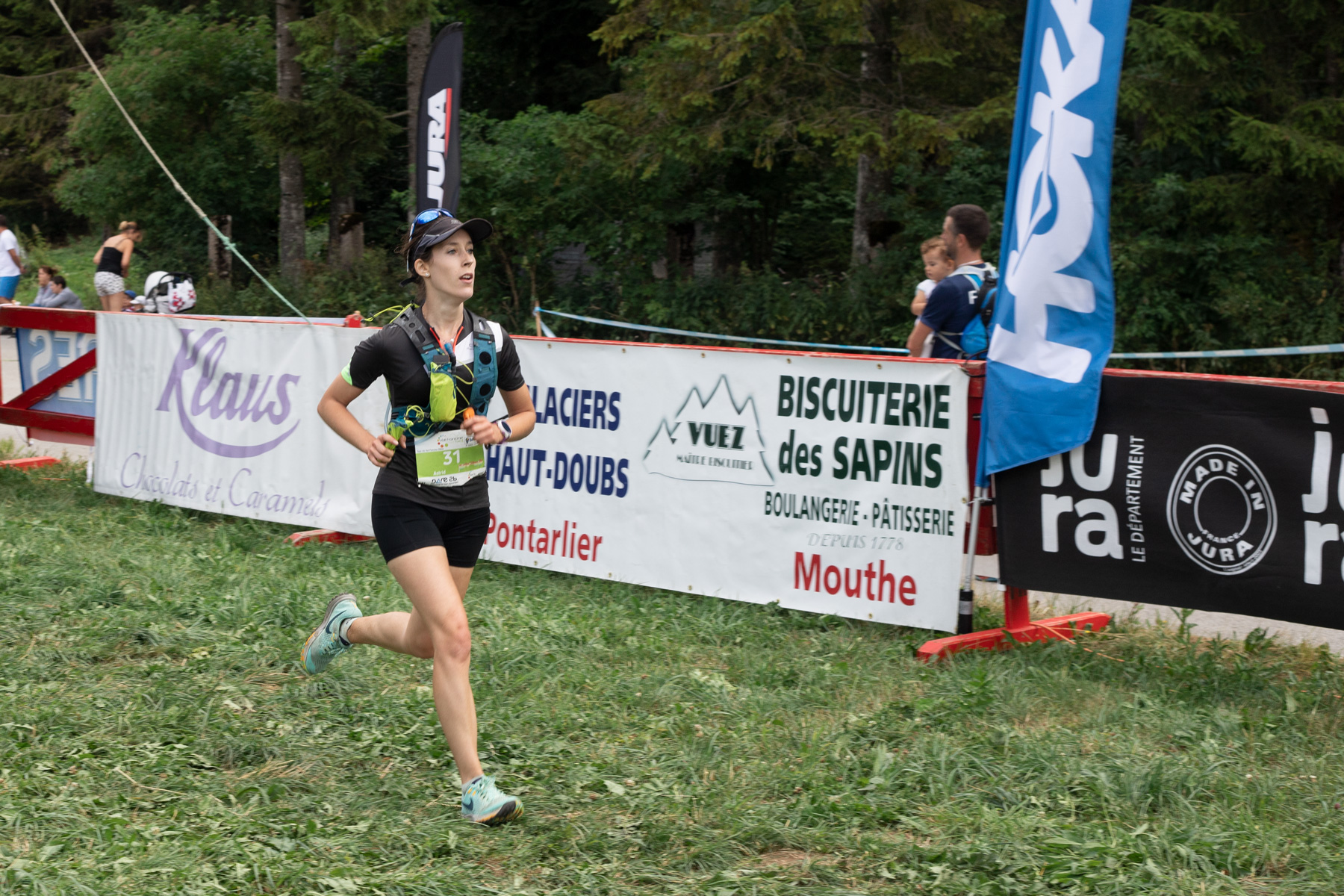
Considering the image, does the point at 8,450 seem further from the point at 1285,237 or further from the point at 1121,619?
the point at 1285,237

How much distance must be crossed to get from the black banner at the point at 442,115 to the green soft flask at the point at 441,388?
8705 millimetres

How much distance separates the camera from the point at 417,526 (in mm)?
4359

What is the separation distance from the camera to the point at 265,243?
1086 inches

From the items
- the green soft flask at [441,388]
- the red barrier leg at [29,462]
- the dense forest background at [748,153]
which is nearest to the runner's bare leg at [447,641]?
the green soft flask at [441,388]

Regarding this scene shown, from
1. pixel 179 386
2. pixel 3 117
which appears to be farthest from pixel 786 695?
pixel 3 117

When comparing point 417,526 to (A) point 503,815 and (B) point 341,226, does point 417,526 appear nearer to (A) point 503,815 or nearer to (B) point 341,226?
(A) point 503,815

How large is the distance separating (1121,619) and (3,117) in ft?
118

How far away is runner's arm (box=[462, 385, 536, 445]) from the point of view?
4332 mm

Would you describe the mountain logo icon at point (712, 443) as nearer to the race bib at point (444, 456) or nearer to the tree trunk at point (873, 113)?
the race bib at point (444, 456)

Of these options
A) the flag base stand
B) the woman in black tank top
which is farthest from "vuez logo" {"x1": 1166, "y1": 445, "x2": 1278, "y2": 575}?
the woman in black tank top

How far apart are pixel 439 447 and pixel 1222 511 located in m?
3.61

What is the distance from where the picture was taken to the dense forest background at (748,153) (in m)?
15.4

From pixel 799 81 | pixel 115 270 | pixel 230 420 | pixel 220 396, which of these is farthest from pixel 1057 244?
pixel 115 270

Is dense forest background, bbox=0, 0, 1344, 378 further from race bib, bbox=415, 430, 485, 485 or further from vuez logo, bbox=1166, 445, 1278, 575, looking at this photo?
race bib, bbox=415, 430, 485, 485
